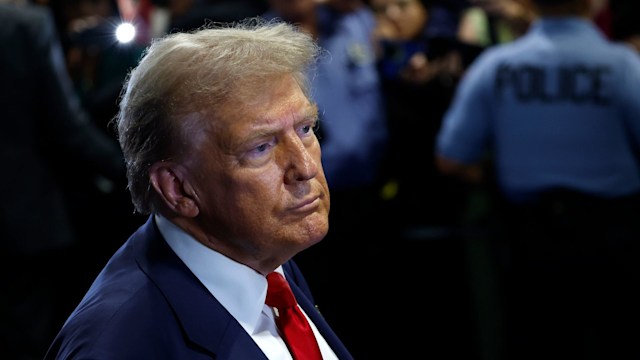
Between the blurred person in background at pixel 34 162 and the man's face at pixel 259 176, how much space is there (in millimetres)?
1946

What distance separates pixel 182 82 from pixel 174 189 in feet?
0.66

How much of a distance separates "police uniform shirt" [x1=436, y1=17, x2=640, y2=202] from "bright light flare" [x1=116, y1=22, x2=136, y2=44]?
4.20 feet

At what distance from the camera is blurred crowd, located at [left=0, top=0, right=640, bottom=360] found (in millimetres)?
3789

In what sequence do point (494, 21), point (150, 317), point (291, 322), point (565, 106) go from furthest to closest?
1. point (494, 21)
2. point (565, 106)
3. point (291, 322)
4. point (150, 317)

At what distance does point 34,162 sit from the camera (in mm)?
3693

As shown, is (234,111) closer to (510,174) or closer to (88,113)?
(510,174)

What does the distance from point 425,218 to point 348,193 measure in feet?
1.53

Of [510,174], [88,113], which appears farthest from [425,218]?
[88,113]

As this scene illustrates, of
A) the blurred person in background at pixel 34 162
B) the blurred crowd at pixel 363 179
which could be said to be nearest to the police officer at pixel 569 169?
the blurred crowd at pixel 363 179

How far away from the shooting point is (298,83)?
1.89 metres

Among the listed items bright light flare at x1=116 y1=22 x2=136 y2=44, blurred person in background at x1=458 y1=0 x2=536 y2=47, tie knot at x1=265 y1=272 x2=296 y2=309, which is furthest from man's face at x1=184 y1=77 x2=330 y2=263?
blurred person in background at x1=458 y1=0 x2=536 y2=47

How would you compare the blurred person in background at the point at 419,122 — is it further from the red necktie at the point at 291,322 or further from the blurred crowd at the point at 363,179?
the red necktie at the point at 291,322

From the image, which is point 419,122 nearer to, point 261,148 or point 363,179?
point 363,179

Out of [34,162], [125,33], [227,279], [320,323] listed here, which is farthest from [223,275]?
[125,33]
